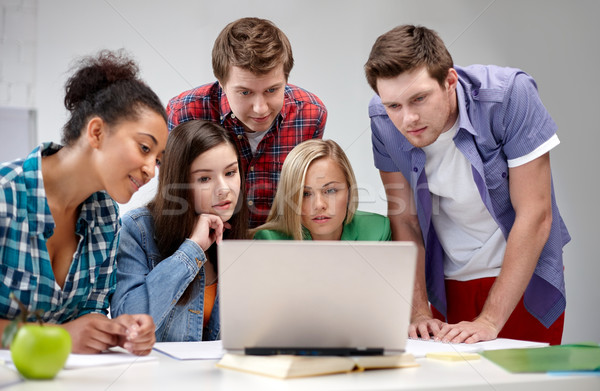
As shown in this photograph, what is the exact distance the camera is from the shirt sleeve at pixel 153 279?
64.1 inches

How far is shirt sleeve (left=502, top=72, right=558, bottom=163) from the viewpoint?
1.90 m

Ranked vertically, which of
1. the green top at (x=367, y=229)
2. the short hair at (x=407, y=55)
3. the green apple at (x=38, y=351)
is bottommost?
the green apple at (x=38, y=351)

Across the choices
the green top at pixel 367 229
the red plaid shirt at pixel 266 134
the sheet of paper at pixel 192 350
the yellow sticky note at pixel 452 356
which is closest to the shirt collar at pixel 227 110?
the red plaid shirt at pixel 266 134

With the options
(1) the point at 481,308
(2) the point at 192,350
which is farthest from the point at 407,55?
(2) the point at 192,350

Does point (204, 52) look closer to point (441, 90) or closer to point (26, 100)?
point (26, 100)

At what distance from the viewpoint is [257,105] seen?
204cm

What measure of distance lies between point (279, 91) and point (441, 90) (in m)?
0.58

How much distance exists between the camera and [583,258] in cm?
369

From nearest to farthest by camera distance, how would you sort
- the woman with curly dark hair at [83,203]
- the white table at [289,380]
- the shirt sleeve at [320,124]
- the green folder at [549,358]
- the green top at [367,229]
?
1. the white table at [289,380]
2. the green folder at [549,358]
3. the woman with curly dark hair at [83,203]
4. the green top at [367,229]
5. the shirt sleeve at [320,124]

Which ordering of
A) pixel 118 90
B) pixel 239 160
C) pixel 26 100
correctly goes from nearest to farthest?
pixel 118 90
pixel 239 160
pixel 26 100

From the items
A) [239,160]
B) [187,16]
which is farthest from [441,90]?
[187,16]

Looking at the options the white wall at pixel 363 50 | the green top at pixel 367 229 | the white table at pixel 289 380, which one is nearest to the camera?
the white table at pixel 289 380

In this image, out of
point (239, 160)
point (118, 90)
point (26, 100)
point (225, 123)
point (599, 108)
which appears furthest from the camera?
point (599, 108)

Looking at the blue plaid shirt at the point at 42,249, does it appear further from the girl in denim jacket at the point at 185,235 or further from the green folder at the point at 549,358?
the green folder at the point at 549,358
